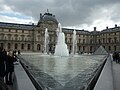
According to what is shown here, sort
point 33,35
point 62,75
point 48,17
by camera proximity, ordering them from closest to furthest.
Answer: point 62,75, point 33,35, point 48,17

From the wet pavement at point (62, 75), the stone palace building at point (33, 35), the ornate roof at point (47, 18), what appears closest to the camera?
the wet pavement at point (62, 75)

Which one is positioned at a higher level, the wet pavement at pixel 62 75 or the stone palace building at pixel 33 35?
the stone palace building at pixel 33 35

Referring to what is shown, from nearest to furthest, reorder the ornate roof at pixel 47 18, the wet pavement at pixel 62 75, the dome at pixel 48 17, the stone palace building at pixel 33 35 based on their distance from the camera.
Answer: the wet pavement at pixel 62 75, the stone palace building at pixel 33 35, the ornate roof at pixel 47 18, the dome at pixel 48 17

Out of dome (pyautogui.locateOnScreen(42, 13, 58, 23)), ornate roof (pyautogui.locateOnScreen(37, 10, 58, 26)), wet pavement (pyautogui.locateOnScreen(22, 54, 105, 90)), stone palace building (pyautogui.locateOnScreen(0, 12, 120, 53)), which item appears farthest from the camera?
dome (pyautogui.locateOnScreen(42, 13, 58, 23))

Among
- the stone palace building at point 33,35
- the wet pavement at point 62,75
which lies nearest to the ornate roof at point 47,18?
the stone palace building at point 33,35

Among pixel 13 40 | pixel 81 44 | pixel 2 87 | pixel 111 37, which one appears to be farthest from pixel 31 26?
pixel 2 87

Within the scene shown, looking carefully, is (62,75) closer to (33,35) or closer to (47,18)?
(33,35)

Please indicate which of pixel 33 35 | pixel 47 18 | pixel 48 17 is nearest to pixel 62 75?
pixel 33 35

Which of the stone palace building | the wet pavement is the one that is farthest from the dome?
the wet pavement

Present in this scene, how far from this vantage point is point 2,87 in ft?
10.2

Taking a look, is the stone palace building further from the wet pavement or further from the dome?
the wet pavement

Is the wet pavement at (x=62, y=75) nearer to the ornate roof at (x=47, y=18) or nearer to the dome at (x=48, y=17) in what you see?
the ornate roof at (x=47, y=18)

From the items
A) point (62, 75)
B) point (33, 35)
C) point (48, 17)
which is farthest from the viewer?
point (48, 17)

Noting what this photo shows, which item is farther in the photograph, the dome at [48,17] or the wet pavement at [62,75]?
the dome at [48,17]
